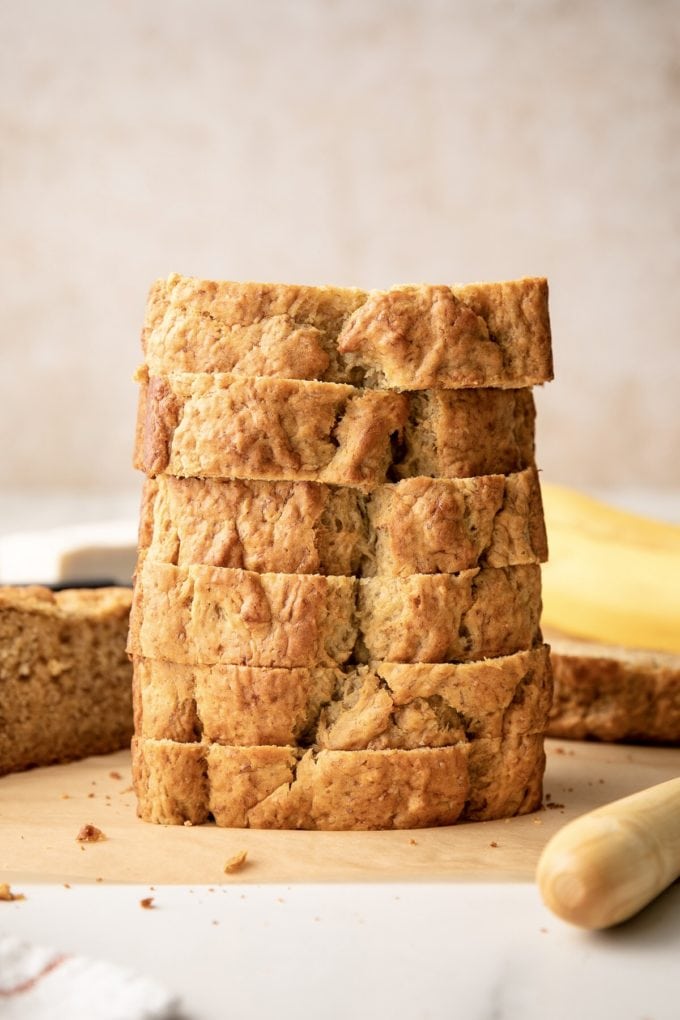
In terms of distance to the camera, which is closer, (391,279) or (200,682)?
(200,682)

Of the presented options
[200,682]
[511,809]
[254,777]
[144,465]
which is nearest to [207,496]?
[144,465]

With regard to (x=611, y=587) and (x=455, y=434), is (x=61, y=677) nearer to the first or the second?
(x=455, y=434)

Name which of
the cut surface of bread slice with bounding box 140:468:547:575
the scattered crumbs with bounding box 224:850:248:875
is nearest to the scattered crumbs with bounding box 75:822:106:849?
the scattered crumbs with bounding box 224:850:248:875

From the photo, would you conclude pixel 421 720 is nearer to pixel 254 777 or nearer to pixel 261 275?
pixel 254 777

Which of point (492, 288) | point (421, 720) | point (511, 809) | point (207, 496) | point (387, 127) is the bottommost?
point (511, 809)

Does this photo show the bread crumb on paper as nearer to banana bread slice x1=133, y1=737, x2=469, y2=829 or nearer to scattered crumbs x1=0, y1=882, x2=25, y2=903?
banana bread slice x1=133, y1=737, x2=469, y2=829

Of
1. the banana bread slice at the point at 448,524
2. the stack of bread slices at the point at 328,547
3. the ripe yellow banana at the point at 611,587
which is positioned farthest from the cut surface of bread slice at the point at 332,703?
the ripe yellow banana at the point at 611,587

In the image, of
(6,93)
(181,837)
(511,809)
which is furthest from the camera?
(6,93)
